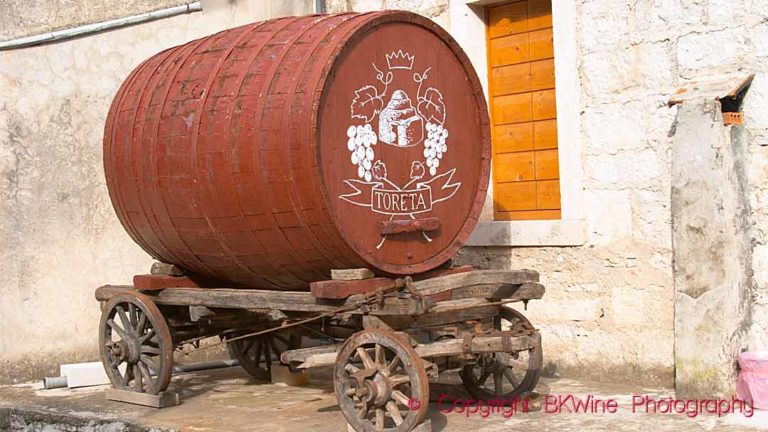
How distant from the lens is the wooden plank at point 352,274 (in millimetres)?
5523

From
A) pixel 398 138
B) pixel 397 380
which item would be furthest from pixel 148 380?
pixel 398 138

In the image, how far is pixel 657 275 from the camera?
22.0ft

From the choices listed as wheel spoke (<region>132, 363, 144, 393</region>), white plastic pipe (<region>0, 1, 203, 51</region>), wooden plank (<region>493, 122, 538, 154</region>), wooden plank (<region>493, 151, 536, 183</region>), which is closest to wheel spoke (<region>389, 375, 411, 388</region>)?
wheel spoke (<region>132, 363, 144, 393</region>)

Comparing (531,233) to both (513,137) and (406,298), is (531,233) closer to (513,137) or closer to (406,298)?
(513,137)

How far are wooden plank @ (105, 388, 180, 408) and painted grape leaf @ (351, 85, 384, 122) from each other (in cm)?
226

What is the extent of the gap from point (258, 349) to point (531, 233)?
82.4 inches

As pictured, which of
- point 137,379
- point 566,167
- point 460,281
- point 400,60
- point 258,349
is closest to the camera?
point 460,281

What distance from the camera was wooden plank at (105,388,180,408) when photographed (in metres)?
6.50

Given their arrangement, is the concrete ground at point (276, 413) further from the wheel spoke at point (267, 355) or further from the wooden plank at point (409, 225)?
the wooden plank at point (409, 225)

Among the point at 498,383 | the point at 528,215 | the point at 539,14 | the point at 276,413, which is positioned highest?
the point at 539,14

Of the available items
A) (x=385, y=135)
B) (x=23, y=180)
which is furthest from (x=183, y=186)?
(x=23, y=180)

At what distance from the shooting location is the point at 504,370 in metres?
6.30

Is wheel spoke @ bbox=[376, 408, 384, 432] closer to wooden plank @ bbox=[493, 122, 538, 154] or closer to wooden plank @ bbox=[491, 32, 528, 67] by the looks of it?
wooden plank @ bbox=[493, 122, 538, 154]

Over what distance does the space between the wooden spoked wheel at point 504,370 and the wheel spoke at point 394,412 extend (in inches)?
36.7
